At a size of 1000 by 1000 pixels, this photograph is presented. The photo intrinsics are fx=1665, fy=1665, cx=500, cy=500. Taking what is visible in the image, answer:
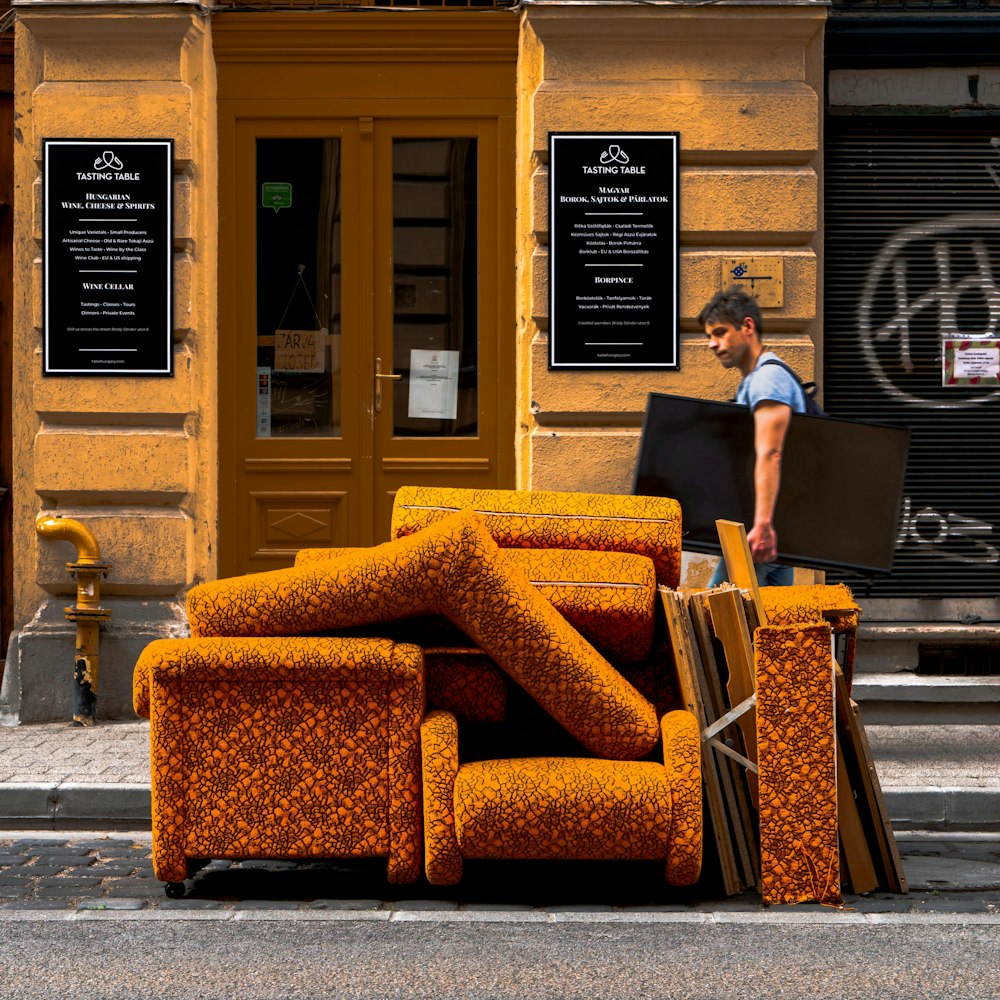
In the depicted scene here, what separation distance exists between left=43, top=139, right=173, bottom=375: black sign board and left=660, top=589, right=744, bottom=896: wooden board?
14.3ft

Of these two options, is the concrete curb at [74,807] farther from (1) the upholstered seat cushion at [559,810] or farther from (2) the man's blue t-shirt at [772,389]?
(2) the man's blue t-shirt at [772,389]

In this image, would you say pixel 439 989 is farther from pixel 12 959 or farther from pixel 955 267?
pixel 955 267

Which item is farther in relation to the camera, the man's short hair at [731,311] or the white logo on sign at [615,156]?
the white logo on sign at [615,156]

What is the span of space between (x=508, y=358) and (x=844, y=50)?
249 centimetres

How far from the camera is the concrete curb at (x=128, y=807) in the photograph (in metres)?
6.64

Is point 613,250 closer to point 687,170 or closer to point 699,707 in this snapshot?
point 687,170

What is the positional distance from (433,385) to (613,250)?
1.27 m

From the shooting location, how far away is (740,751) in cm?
548

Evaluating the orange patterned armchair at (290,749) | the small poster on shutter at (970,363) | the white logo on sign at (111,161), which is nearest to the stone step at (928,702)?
the small poster on shutter at (970,363)

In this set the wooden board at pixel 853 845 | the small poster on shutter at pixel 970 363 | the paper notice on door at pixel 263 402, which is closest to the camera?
the wooden board at pixel 853 845

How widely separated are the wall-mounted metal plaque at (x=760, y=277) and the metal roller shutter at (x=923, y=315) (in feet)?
1.44

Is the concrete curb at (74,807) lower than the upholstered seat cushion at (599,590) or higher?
lower

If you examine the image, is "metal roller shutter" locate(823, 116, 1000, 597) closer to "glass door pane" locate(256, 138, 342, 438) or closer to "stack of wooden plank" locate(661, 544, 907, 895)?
"glass door pane" locate(256, 138, 342, 438)

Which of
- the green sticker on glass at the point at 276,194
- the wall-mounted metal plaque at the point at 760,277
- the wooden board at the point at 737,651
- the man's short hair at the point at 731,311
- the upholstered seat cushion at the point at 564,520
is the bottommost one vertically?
the wooden board at the point at 737,651
